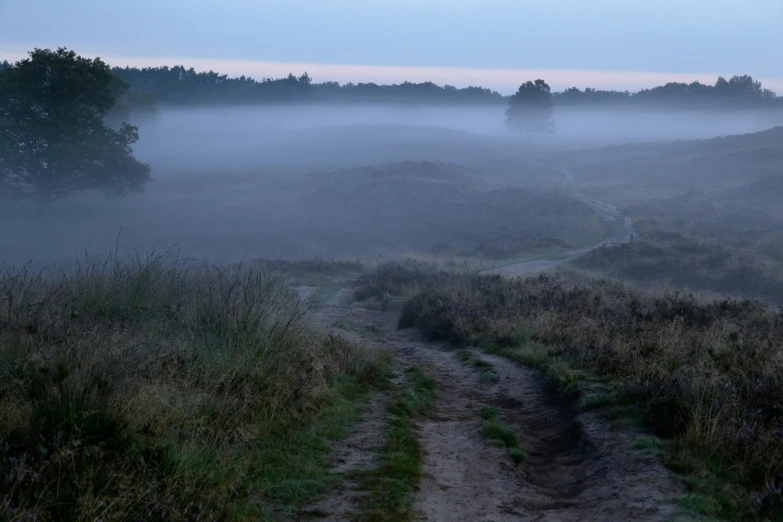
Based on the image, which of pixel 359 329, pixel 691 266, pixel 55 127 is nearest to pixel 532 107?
pixel 55 127

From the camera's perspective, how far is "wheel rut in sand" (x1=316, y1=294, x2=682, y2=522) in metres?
5.93

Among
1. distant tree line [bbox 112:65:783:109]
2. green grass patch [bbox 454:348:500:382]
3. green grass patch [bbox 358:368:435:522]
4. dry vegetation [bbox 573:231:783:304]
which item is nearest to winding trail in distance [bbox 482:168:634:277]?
dry vegetation [bbox 573:231:783:304]

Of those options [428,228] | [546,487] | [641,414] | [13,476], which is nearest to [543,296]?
[641,414]

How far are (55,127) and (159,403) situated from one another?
41.3m

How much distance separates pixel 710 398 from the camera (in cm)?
731

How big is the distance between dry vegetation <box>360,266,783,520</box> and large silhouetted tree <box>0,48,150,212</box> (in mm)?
31652

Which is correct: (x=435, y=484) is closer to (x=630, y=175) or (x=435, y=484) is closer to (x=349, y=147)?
(x=630, y=175)

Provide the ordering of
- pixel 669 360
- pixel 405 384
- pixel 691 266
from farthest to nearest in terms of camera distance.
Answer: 1. pixel 691 266
2. pixel 405 384
3. pixel 669 360

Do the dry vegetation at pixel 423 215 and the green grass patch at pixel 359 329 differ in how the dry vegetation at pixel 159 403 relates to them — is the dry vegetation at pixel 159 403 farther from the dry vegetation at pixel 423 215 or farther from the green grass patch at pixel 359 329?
the dry vegetation at pixel 423 215

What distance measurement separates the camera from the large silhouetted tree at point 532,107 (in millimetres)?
102938

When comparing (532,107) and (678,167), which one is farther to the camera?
(532,107)

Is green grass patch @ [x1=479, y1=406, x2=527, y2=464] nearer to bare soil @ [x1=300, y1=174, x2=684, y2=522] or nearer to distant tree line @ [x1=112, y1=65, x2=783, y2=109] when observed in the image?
bare soil @ [x1=300, y1=174, x2=684, y2=522]

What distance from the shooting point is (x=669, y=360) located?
9.11 meters

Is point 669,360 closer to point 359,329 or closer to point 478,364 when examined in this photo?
point 478,364
